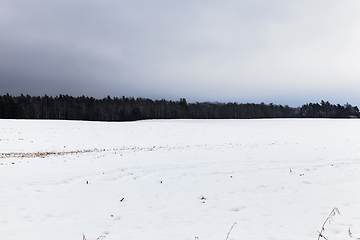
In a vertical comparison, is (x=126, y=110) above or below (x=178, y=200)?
above

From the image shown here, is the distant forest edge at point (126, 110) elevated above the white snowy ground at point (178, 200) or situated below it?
above

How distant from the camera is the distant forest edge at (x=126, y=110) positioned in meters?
67.2

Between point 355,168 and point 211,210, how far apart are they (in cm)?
810

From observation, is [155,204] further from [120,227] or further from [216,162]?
[216,162]

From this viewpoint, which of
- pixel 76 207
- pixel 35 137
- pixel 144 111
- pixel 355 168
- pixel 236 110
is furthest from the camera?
pixel 236 110

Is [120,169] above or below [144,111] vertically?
below

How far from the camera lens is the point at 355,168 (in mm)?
8898

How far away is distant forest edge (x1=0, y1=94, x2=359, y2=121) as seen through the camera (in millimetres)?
67188

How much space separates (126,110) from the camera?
76812mm

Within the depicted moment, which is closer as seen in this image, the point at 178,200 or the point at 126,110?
the point at 178,200

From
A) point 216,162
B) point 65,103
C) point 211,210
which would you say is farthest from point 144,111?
point 211,210

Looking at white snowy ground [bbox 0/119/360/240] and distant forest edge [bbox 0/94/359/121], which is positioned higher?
distant forest edge [bbox 0/94/359/121]

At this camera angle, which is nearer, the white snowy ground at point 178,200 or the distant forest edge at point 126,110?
the white snowy ground at point 178,200

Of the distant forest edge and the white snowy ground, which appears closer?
the white snowy ground
